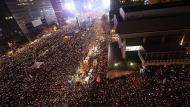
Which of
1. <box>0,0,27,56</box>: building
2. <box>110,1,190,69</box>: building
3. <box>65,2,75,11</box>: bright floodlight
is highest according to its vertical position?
<box>110,1,190,69</box>: building

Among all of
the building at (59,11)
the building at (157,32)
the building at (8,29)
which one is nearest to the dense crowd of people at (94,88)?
the building at (157,32)

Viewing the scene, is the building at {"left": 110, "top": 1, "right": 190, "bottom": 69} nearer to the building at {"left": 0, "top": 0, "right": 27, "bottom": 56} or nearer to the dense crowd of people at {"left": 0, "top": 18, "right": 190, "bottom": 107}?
the dense crowd of people at {"left": 0, "top": 18, "right": 190, "bottom": 107}

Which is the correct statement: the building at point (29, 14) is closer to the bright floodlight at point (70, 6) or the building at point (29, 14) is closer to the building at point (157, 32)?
the bright floodlight at point (70, 6)

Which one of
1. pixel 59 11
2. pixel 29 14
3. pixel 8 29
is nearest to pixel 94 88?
pixel 8 29

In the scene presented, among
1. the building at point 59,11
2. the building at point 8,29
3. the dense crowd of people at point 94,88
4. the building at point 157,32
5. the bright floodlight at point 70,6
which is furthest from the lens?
the bright floodlight at point 70,6

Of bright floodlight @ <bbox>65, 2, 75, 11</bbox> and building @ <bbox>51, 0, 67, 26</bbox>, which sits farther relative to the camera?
bright floodlight @ <bbox>65, 2, 75, 11</bbox>

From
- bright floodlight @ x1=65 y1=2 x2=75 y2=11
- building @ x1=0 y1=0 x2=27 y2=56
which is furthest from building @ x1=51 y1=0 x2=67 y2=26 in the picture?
building @ x1=0 y1=0 x2=27 y2=56

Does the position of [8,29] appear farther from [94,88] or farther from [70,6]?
[70,6]
